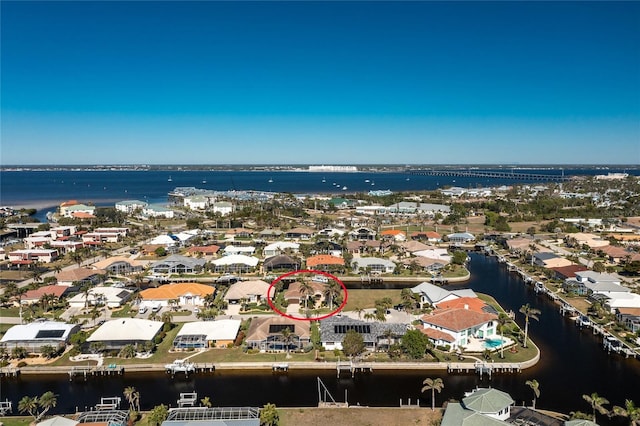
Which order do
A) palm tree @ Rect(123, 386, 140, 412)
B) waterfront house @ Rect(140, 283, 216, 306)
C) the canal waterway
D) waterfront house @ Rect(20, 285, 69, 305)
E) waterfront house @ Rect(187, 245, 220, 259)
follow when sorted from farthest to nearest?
waterfront house @ Rect(187, 245, 220, 259) < waterfront house @ Rect(20, 285, 69, 305) < waterfront house @ Rect(140, 283, 216, 306) < the canal waterway < palm tree @ Rect(123, 386, 140, 412)

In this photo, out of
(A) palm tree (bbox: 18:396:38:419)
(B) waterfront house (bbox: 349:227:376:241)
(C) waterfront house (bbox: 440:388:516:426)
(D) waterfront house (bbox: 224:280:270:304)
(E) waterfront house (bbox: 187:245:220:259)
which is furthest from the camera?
(B) waterfront house (bbox: 349:227:376:241)

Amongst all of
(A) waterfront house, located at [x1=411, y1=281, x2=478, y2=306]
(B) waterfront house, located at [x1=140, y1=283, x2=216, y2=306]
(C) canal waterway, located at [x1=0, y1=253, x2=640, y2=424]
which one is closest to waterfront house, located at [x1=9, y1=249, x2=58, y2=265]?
(B) waterfront house, located at [x1=140, y1=283, x2=216, y2=306]

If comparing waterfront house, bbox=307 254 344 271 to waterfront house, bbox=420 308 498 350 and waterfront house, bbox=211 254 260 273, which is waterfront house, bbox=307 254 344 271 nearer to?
waterfront house, bbox=211 254 260 273

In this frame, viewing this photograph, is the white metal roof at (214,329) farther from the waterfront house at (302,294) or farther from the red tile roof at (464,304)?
the red tile roof at (464,304)

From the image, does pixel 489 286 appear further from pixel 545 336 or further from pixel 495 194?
pixel 495 194

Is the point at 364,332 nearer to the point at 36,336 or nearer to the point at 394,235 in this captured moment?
the point at 36,336

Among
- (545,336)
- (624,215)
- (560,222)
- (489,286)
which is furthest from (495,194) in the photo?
(545,336)
